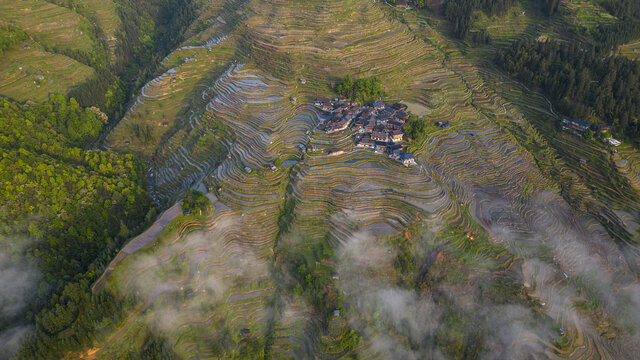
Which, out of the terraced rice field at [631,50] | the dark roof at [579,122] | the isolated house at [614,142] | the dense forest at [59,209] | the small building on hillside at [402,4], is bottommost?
the dense forest at [59,209]

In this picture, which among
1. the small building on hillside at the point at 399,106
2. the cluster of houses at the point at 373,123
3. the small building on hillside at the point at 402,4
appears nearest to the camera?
the cluster of houses at the point at 373,123

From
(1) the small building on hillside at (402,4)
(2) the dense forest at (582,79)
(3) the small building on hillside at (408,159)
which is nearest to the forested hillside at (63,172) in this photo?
(3) the small building on hillside at (408,159)

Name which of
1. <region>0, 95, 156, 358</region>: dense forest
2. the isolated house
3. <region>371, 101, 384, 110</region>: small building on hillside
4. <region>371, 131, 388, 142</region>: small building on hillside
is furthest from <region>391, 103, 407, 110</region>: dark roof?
<region>0, 95, 156, 358</region>: dense forest

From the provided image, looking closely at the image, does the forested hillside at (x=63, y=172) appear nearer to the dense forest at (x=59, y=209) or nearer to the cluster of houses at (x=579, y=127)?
the dense forest at (x=59, y=209)

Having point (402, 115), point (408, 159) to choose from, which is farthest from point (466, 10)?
point (408, 159)

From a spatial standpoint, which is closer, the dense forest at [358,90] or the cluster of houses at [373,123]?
the cluster of houses at [373,123]

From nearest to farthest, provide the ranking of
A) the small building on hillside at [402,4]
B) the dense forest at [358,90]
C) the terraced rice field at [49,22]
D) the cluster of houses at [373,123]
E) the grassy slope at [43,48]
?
1. the cluster of houses at [373,123]
2. the dense forest at [358,90]
3. the grassy slope at [43,48]
4. the terraced rice field at [49,22]
5. the small building on hillside at [402,4]

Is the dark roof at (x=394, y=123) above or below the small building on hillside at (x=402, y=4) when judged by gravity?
below
